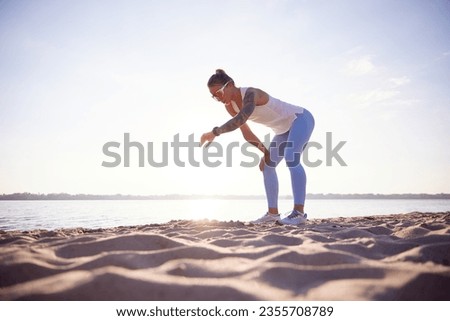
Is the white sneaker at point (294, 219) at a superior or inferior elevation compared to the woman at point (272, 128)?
inferior

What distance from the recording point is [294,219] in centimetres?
332

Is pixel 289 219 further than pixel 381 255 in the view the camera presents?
Yes

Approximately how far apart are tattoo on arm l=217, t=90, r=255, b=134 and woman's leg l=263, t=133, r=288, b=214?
929 millimetres

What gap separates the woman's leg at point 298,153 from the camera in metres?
3.47

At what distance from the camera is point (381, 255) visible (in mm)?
1551

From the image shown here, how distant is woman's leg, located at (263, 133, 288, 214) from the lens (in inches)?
154

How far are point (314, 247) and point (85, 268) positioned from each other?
1.25m

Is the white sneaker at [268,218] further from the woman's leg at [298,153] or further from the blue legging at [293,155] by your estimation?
the woman's leg at [298,153]

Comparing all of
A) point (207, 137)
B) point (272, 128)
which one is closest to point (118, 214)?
point (272, 128)

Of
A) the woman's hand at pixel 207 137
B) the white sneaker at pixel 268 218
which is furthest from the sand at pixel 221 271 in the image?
the white sneaker at pixel 268 218

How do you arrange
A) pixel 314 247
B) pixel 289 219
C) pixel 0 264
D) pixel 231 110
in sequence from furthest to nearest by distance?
1. pixel 231 110
2. pixel 289 219
3. pixel 314 247
4. pixel 0 264
